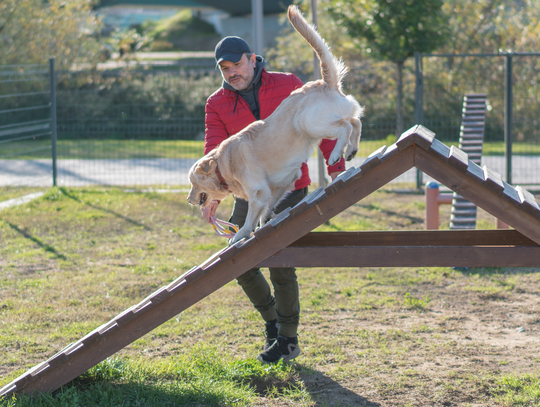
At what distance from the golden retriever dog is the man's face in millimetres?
322

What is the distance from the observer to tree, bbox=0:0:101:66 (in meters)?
17.6

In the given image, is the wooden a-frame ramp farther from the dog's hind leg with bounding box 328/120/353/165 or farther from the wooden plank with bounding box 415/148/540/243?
the dog's hind leg with bounding box 328/120/353/165

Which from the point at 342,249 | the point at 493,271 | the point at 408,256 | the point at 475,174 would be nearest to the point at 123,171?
the point at 493,271

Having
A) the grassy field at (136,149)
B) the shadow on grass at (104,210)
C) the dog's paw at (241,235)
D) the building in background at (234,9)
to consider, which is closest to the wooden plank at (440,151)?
the dog's paw at (241,235)

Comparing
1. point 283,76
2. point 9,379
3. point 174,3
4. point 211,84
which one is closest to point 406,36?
point 211,84

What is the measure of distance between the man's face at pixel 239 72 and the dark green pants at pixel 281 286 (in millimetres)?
925

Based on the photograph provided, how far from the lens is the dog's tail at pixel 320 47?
3797 millimetres

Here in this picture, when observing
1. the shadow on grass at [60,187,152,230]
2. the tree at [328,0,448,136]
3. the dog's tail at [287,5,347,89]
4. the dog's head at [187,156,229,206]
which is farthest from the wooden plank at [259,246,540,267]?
the tree at [328,0,448,136]

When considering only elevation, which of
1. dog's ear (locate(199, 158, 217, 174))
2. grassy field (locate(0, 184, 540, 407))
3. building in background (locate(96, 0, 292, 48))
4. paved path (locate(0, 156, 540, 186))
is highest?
building in background (locate(96, 0, 292, 48))

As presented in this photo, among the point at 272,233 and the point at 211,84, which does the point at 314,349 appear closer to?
the point at 272,233

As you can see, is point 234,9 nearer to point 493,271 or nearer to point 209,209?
point 493,271

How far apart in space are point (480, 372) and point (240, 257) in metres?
2.15

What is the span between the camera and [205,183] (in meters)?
4.02

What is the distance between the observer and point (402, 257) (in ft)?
11.4
